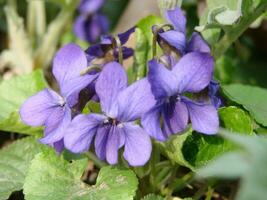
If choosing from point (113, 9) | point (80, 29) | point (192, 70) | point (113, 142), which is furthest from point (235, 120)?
point (113, 9)

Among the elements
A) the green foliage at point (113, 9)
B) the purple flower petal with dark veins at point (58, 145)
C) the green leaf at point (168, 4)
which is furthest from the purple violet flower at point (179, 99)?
the green foliage at point (113, 9)

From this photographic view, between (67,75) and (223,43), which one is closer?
(67,75)

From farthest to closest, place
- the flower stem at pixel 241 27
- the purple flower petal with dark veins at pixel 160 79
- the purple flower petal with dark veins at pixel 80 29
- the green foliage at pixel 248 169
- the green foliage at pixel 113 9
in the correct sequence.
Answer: the green foliage at pixel 113 9 < the purple flower petal with dark veins at pixel 80 29 < the flower stem at pixel 241 27 < the purple flower petal with dark veins at pixel 160 79 < the green foliage at pixel 248 169

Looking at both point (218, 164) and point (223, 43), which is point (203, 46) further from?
point (218, 164)

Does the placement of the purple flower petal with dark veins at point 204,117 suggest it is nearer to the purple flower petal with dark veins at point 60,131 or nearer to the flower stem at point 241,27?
the purple flower petal with dark veins at point 60,131

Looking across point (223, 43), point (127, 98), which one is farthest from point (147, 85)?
point (223, 43)
